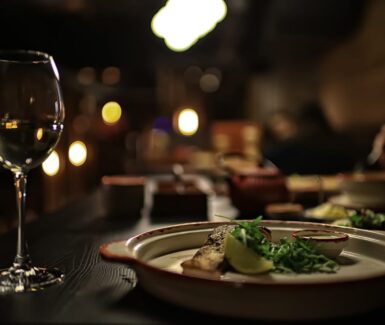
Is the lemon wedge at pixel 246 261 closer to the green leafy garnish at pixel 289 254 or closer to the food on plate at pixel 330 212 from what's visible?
the green leafy garnish at pixel 289 254

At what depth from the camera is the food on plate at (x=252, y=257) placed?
684 mm

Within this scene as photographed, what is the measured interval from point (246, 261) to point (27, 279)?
1.27 feet

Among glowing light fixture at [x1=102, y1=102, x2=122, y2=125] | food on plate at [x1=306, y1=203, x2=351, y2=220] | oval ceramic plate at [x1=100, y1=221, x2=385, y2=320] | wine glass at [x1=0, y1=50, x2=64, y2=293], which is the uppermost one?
glowing light fixture at [x1=102, y1=102, x2=122, y2=125]

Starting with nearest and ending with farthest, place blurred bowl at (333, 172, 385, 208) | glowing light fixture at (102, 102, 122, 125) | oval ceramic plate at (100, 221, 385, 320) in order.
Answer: oval ceramic plate at (100, 221, 385, 320), blurred bowl at (333, 172, 385, 208), glowing light fixture at (102, 102, 122, 125)

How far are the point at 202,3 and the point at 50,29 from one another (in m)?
2.29

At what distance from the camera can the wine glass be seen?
79 cm

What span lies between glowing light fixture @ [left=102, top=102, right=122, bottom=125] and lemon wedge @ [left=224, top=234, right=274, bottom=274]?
610 inches

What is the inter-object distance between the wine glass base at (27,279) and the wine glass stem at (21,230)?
1 centimetres

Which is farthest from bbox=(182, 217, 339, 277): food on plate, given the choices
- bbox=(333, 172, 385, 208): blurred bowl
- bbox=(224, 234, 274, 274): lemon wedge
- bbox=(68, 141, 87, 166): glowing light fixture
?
bbox=(68, 141, 87, 166): glowing light fixture

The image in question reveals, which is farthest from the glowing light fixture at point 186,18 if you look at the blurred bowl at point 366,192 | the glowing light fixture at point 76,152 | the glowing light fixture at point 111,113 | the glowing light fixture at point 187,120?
the glowing light fixture at point 111,113

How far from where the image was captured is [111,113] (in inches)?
633

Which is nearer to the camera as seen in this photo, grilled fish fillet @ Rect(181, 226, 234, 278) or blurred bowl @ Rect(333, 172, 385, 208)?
grilled fish fillet @ Rect(181, 226, 234, 278)

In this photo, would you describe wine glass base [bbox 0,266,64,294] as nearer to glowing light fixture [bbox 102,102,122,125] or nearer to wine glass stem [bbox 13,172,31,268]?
wine glass stem [bbox 13,172,31,268]

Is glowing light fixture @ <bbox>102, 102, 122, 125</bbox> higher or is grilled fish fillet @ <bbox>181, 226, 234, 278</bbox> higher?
glowing light fixture @ <bbox>102, 102, 122, 125</bbox>
